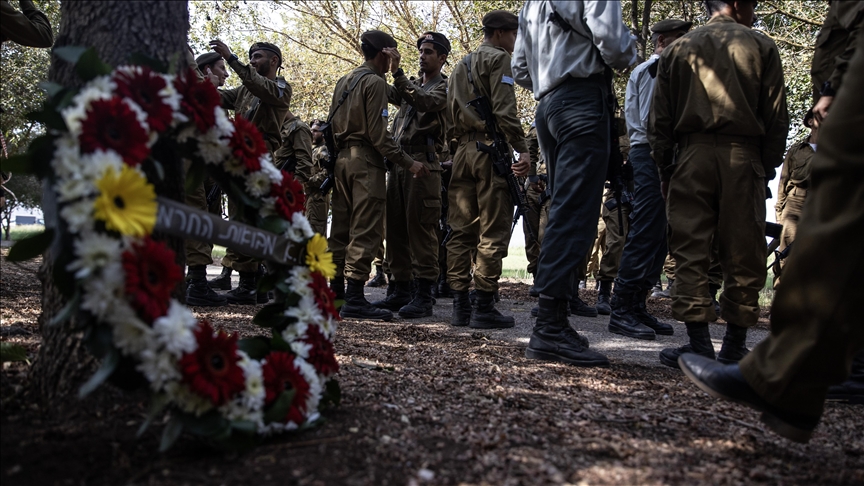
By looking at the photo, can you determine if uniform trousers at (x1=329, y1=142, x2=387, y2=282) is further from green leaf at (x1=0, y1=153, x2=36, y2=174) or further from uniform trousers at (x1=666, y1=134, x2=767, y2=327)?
green leaf at (x1=0, y1=153, x2=36, y2=174)

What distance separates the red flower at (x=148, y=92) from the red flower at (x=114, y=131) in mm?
63

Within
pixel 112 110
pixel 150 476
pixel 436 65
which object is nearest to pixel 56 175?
pixel 112 110

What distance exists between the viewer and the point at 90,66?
2.12 m

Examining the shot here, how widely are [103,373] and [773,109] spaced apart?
383cm

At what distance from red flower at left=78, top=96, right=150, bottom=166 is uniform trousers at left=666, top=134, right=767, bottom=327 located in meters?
3.17

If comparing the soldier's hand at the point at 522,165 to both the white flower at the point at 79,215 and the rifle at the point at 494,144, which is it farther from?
the white flower at the point at 79,215

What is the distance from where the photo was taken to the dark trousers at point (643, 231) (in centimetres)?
564

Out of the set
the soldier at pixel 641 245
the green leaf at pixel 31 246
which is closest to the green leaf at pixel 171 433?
the green leaf at pixel 31 246

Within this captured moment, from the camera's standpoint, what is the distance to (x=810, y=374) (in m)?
2.22

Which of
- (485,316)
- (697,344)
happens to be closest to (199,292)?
(485,316)

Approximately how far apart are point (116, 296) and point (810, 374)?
211cm

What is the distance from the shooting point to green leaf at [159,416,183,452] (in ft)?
6.21

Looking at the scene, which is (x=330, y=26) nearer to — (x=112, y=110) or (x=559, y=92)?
(x=559, y=92)

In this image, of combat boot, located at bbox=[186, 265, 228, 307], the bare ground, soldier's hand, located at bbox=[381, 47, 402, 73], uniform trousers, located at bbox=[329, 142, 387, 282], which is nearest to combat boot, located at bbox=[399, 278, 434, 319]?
uniform trousers, located at bbox=[329, 142, 387, 282]
